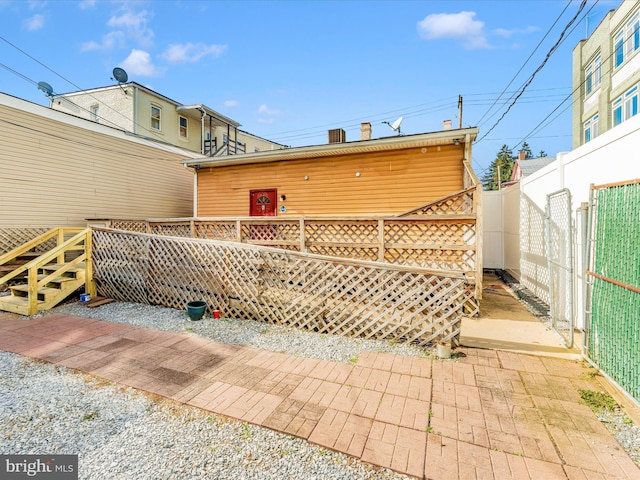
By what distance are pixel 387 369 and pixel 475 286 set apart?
296 centimetres

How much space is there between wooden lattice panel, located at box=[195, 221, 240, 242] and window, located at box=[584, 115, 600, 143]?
21126 mm

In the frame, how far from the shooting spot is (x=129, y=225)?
9.77 metres

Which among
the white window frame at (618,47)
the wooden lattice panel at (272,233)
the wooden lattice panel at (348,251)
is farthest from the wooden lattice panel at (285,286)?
the white window frame at (618,47)

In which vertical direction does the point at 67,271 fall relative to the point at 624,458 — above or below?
above

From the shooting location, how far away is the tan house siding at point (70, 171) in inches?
311

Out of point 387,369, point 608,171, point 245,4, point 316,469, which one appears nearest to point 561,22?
point 608,171

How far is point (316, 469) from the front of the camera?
2020mm

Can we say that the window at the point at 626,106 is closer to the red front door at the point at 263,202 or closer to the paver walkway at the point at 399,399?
the red front door at the point at 263,202

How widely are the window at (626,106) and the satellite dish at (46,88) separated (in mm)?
28712

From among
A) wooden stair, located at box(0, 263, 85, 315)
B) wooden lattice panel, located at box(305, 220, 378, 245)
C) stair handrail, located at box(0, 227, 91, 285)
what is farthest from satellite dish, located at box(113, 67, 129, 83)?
wooden lattice panel, located at box(305, 220, 378, 245)

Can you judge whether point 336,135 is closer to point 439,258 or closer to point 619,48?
point 439,258

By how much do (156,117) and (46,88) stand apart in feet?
21.2

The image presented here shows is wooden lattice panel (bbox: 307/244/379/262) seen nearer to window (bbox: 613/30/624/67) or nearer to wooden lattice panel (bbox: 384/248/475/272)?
wooden lattice panel (bbox: 384/248/475/272)

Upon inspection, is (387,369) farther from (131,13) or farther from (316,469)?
(131,13)
